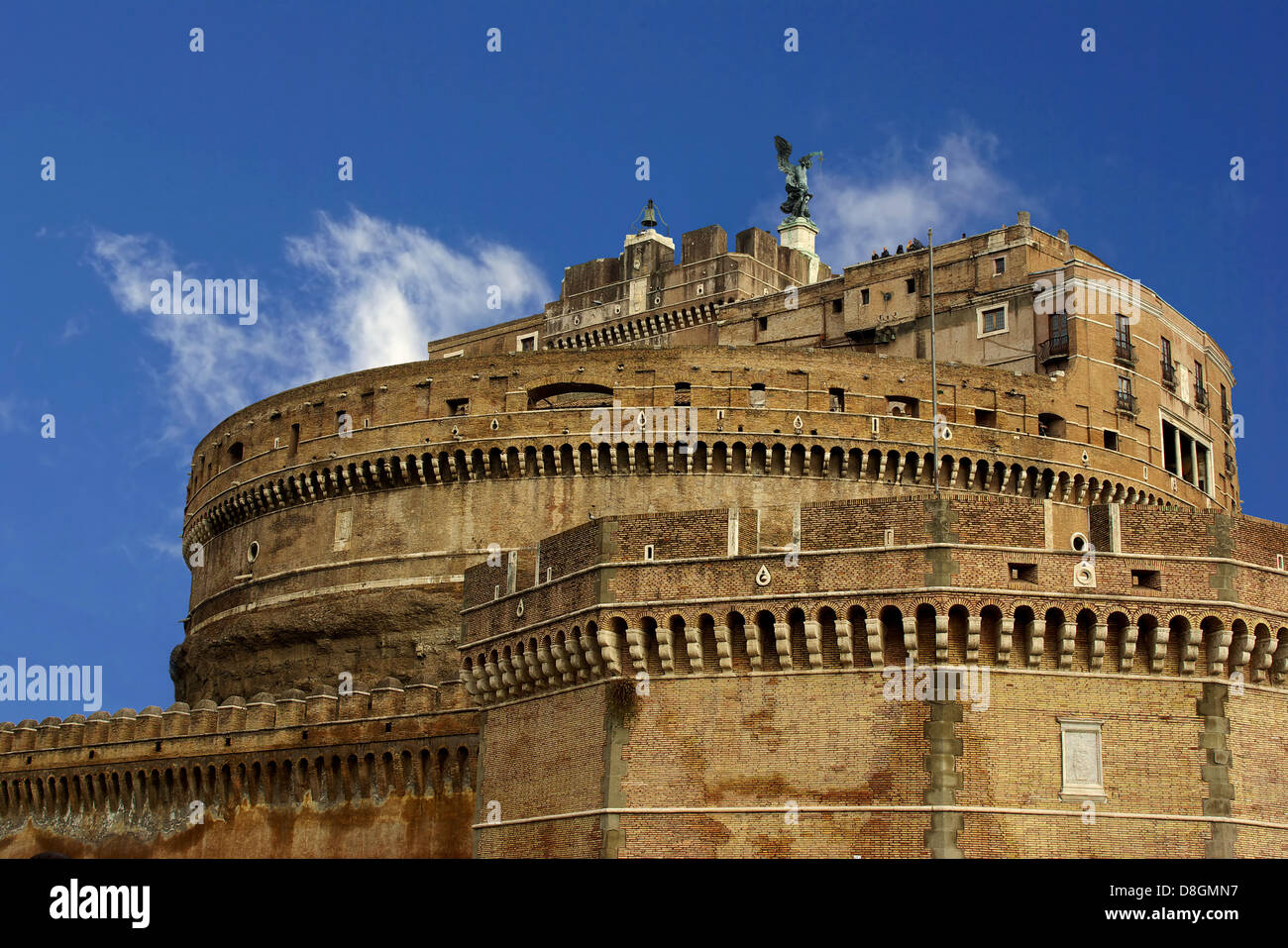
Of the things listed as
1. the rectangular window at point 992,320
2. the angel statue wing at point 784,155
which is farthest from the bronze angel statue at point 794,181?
the rectangular window at point 992,320

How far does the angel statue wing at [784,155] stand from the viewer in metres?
74.9

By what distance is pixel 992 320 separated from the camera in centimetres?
5472

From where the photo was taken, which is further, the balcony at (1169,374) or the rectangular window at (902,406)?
the balcony at (1169,374)

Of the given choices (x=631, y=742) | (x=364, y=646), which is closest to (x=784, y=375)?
(x=364, y=646)

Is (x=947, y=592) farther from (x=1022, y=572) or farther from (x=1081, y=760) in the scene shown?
(x=1081, y=760)

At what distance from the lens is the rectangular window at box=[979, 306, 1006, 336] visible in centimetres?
5447

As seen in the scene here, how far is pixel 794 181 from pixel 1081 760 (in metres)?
51.9

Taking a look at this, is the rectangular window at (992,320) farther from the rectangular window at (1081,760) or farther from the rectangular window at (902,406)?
the rectangular window at (1081,760)

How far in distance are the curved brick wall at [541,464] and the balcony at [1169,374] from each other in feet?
9.96

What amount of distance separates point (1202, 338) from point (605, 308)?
72.1 ft

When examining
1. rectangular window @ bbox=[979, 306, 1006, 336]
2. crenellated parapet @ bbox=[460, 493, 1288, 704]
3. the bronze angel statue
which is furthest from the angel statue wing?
crenellated parapet @ bbox=[460, 493, 1288, 704]

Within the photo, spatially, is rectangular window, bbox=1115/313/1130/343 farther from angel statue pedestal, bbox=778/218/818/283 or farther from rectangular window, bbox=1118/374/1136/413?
angel statue pedestal, bbox=778/218/818/283
